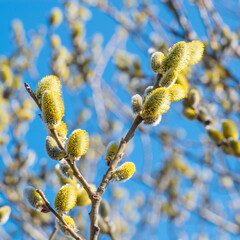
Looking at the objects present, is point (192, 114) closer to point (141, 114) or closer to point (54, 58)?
point (141, 114)

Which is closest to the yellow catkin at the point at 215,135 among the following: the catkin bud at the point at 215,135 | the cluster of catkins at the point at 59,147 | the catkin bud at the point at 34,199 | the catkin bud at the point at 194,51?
the catkin bud at the point at 215,135

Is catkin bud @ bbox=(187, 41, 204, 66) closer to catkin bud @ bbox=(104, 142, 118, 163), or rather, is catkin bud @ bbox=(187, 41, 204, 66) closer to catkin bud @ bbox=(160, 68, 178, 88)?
catkin bud @ bbox=(160, 68, 178, 88)

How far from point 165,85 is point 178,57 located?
0.32ft

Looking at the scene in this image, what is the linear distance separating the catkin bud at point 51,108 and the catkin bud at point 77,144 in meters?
0.07

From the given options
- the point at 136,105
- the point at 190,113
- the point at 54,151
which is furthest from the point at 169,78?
the point at 190,113

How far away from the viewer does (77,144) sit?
2.98 feet

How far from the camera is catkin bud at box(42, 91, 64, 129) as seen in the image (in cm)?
87

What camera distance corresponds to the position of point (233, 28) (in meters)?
3.15

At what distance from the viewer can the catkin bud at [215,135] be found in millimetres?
1455

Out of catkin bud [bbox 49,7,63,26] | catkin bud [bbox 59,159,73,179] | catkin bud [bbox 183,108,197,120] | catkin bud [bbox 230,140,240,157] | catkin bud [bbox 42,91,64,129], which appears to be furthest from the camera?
catkin bud [bbox 49,7,63,26]

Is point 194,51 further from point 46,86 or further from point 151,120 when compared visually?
point 46,86

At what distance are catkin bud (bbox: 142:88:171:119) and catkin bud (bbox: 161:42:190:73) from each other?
0.36 feet

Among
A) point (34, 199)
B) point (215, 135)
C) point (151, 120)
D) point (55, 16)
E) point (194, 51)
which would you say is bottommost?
point (34, 199)

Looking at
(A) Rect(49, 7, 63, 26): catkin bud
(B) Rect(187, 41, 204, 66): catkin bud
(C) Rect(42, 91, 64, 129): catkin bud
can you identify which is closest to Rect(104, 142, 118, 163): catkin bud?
(C) Rect(42, 91, 64, 129): catkin bud
